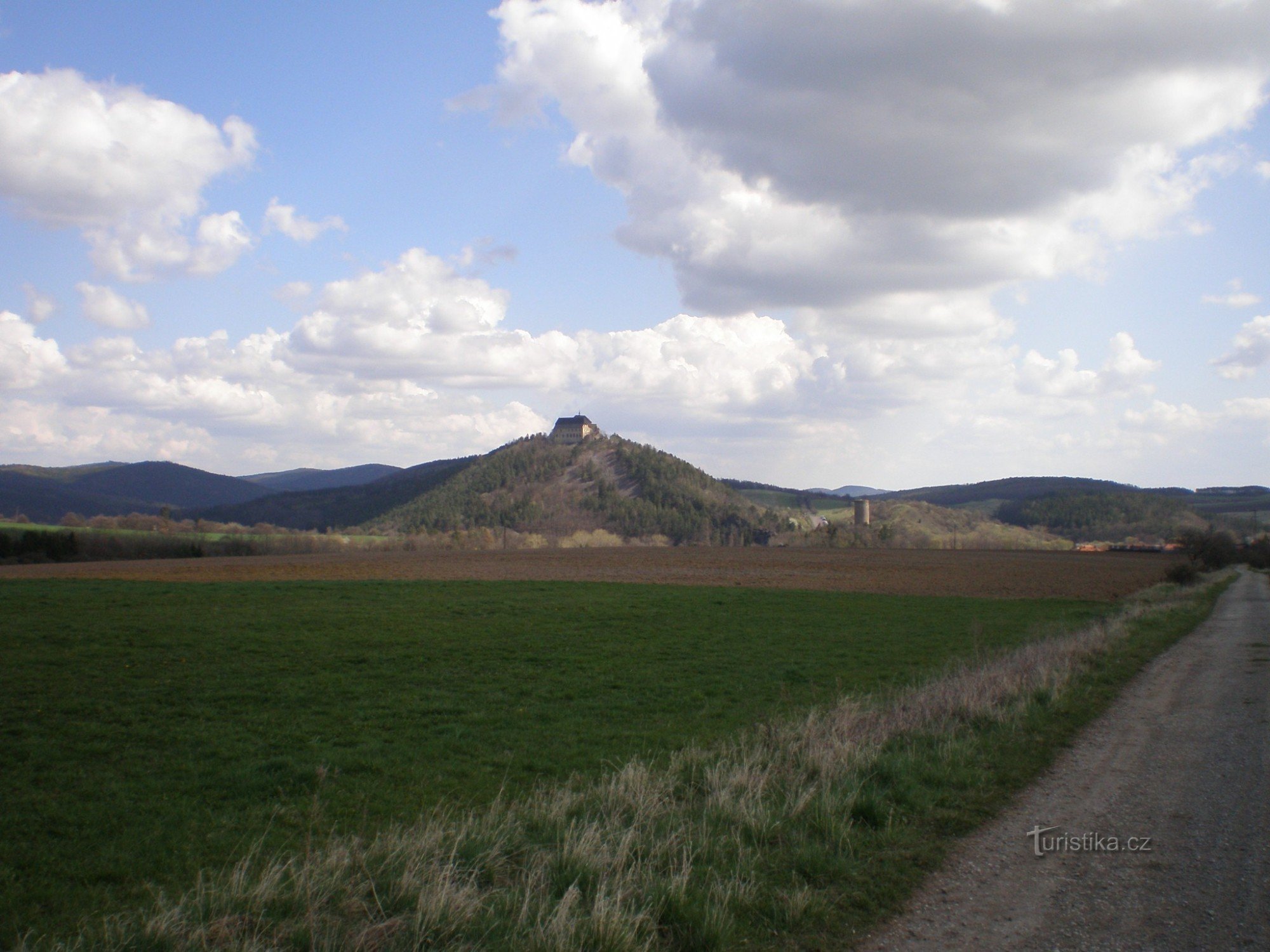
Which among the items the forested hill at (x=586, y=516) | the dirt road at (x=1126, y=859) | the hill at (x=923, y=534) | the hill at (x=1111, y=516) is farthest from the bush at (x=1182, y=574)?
the forested hill at (x=586, y=516)

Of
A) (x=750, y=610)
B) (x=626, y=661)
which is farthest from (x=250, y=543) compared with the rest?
(x=626, y=661)

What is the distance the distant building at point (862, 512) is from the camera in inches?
7082

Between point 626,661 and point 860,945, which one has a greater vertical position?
point 860,945

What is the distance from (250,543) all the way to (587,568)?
51029 mm

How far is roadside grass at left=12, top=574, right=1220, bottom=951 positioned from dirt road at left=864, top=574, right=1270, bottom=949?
1.19ft

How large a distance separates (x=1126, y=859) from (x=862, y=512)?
18321 cm

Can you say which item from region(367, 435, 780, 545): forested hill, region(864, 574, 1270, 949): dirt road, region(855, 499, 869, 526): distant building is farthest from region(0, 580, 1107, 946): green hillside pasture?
region(855, 499, 869, 526): distant building

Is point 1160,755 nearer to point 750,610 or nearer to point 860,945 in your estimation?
point 860,945

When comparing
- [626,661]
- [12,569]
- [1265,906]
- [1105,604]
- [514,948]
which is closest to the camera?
[514,948]

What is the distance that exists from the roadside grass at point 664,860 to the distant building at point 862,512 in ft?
574

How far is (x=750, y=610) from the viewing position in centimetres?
3456

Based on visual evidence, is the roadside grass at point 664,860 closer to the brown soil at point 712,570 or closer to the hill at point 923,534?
the brown soil at point 712,570

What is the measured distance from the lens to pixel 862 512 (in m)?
182

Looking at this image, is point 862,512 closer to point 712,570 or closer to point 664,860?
point 712,570
